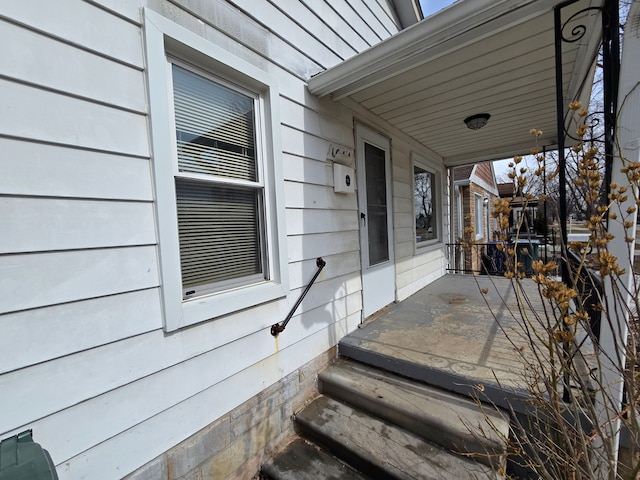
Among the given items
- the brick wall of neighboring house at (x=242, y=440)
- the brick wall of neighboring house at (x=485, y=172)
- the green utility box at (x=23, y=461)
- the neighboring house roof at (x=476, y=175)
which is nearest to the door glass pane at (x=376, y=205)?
the brick wall of neighboring house at (x=242, y=440)

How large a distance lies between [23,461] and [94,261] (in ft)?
2.28

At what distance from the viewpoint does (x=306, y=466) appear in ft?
→ 6.21

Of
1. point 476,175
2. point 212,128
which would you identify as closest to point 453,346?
point 212,128

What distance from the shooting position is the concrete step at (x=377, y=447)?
1.63 metres

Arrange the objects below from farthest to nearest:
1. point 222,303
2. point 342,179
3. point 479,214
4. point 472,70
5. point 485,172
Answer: point 485,172, point 479,214, point 342,179, point 472,70, point 222,303

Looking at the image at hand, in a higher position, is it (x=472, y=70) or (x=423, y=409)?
(x=472, y=70)

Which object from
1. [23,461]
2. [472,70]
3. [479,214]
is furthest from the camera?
[479,214]

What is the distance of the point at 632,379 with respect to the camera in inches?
39.0

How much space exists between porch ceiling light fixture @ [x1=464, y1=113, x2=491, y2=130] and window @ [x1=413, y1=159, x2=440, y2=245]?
3.28 feet

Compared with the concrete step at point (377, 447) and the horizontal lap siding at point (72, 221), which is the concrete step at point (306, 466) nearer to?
the concrete step at point (377, 447)

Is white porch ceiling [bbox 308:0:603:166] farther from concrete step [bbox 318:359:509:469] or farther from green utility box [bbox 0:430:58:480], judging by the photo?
green utility box [bbox 0:430:58:480]

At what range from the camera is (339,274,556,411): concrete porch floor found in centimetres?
195

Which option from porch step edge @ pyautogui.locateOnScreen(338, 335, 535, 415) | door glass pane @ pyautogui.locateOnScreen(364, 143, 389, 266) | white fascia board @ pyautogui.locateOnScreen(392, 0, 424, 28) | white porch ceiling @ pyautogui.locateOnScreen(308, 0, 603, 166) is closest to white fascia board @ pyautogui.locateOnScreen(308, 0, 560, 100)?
white porch ceiling @ pyautogui.locateOnScreen(308, 0, 603, 166)

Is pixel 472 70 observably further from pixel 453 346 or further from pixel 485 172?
Result: pixel 485 172
